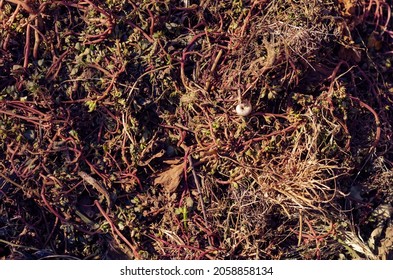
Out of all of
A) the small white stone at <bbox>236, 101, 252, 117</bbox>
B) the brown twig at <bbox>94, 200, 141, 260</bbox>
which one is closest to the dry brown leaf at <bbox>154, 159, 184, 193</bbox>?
the brown twig at <bbox>94, 200, 141, 260</bbox>

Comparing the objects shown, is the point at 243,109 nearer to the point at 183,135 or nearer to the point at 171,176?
the point at 183,135

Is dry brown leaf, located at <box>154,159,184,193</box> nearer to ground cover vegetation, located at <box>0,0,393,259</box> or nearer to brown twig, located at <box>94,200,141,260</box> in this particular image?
ground cover vegetation, located at <box>0,0,393,259</box>

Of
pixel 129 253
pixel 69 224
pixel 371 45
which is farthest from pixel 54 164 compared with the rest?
pixel 371 45

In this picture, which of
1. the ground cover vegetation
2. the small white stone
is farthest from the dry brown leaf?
the small white stone

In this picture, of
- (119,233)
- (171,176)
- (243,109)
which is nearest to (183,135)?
(171,176)

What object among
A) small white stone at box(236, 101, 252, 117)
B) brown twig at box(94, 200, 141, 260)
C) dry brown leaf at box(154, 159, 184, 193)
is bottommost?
brown twig at box(94, 200, 141, 260)

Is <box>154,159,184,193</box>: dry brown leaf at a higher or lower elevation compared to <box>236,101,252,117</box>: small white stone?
lower

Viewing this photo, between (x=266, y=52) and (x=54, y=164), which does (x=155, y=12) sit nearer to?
(x=266, y=52)
